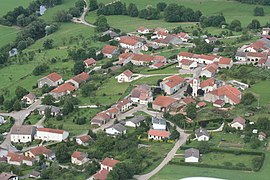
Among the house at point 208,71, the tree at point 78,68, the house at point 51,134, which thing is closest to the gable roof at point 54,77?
the tree at point 78,68

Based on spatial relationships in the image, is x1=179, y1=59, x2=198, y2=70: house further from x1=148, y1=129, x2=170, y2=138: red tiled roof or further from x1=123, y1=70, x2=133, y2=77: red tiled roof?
x1=148, y1=129, x2=170, y2=138: red tiled roof

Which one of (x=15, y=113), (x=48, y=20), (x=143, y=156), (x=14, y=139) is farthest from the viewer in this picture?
(x=48, y=20)

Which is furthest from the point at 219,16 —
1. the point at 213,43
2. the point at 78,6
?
the point at 78,6

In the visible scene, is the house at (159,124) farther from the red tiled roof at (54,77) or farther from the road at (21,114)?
the red tiled roof at (54,77)

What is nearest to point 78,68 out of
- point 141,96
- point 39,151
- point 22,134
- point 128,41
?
point 128,41

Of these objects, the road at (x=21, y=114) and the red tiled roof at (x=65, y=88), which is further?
the red tiled roof at (x=65, y=88)

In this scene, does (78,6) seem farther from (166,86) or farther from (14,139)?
Answer: (14,139)

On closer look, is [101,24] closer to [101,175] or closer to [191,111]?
[191,111]
